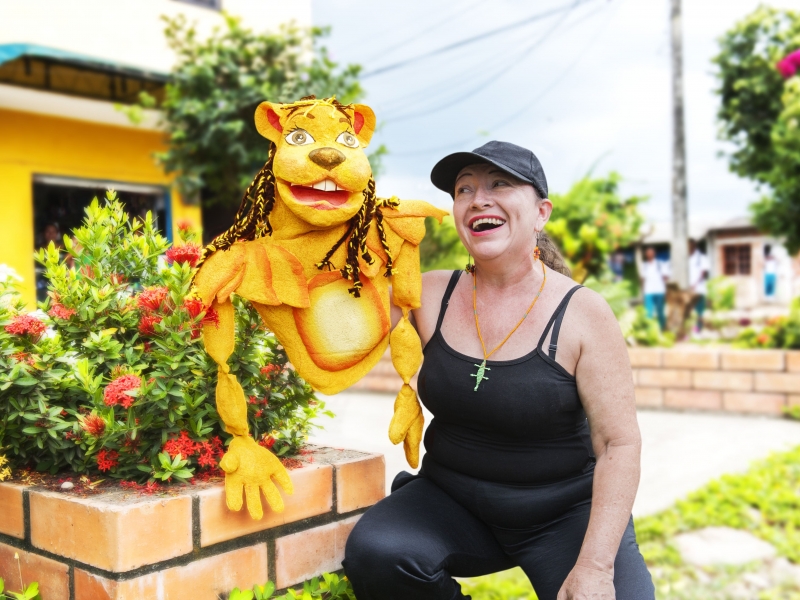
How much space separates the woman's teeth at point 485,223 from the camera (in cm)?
184

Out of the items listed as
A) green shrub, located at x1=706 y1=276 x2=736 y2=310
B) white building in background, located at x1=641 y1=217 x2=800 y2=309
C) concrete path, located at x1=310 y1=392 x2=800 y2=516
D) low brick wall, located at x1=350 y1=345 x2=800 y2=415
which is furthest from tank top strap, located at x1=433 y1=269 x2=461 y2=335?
white building in background, located at x1=641 y1=217 x2=800 y2=309

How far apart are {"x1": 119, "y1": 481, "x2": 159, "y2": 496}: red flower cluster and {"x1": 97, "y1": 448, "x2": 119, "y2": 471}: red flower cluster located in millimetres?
51

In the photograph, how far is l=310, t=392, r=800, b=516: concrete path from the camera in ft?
13.7

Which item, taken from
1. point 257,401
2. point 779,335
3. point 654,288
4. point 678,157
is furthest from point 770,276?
point 257,401

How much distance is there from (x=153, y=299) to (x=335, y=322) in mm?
455

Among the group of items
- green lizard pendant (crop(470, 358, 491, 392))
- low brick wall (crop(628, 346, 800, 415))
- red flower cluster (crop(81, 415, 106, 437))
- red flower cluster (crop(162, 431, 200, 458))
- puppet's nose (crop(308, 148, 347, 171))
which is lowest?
low brick wall (crop(628, 346, 800, 415))

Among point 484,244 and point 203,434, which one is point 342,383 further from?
point 484,244

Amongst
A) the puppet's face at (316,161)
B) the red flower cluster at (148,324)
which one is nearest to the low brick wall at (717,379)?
the puppet's face at (316,161)

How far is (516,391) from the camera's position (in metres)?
1.80

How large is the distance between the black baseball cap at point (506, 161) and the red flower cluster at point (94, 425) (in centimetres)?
104

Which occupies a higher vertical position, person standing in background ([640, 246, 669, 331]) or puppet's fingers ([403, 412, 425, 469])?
person standing in background ([640, 246, 669, 331])

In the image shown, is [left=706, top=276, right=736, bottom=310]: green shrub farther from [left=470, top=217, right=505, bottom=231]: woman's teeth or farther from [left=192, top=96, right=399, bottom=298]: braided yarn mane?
[left=192, top=96, right=399, bottom=298]: braided yarn mane

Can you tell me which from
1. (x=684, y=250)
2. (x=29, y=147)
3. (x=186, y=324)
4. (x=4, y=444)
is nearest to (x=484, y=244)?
(x=186, y=324)

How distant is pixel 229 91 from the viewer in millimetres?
7043
